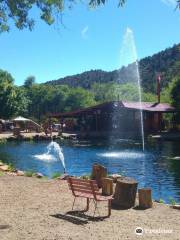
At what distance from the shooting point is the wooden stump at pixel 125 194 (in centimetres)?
1151

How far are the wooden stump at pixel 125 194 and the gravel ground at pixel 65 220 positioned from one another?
Result: 39cm

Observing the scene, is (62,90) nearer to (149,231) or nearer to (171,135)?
(171,135)

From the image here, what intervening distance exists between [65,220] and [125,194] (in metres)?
2.41

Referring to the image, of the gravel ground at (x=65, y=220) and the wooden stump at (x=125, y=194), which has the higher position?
the wooden stump at (x=125, y=194)

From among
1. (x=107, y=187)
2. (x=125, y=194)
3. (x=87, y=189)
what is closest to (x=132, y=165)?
(x=107, y=187)

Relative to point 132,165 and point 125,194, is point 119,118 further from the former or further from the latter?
point 125,194

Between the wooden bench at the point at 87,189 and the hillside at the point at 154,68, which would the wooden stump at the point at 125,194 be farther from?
the hillside at the point at 154,68

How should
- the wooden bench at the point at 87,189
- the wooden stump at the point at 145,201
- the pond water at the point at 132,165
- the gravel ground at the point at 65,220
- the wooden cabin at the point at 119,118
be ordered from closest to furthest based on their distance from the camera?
the gravel ground at the point at 65,220 < the wooden bench at the point at 87,189 < the wooden stump at the point at 145,201 < the pond water at the point at 132,165 < the wooden cabin at the point at 119,118

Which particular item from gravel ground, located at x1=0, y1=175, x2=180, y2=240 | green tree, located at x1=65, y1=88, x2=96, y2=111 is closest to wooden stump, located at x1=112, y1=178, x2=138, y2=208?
gravel ground, located at x1=0, y1=175, x2=180, y2=240

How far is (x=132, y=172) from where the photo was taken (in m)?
24.1

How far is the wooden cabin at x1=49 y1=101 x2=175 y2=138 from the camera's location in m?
57.4

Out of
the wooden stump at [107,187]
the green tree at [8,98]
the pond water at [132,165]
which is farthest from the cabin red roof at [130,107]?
the wooden stump at [107,187]

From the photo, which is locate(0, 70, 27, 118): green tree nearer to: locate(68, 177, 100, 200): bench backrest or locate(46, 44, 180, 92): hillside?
locate(46, 44, 180, 92): hillside

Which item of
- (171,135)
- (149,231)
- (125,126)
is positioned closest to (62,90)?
(125,126)
